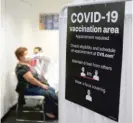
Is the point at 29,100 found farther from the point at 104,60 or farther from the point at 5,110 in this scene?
the point at 104,60

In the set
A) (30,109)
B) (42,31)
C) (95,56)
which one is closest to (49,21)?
(42,31)

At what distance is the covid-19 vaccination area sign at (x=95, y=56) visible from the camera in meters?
1.29

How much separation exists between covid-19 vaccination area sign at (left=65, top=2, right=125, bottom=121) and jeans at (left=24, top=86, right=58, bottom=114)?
7.27 ft

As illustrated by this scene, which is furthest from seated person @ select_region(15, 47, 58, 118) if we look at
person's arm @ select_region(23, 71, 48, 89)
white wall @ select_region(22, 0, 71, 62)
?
white wall @ select_region(22, 0, 71, 62)

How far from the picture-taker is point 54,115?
13.1ft

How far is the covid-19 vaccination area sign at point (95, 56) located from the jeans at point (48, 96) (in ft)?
7.27

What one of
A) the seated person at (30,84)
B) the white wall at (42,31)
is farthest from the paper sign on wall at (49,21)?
the seated person at (30,84)

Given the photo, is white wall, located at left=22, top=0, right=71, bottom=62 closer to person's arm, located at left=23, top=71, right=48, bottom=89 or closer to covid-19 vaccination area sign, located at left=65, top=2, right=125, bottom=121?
person's arm, located at left=23, top=71, right=48, bottom=89

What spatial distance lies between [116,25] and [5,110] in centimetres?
320

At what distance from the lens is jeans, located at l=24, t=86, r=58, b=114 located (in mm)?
3808

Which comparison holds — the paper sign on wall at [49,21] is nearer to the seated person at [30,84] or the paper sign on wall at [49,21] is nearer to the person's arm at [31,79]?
the seated person at [30,84]

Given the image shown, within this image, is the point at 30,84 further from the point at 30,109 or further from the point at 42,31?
the point at 42,31

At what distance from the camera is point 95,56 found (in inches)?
56.3

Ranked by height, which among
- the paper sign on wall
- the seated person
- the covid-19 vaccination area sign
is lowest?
the seated person
